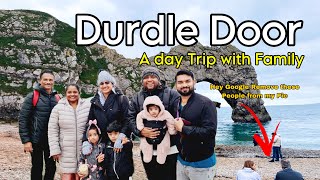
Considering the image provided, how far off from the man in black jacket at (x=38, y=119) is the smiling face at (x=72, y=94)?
75cm

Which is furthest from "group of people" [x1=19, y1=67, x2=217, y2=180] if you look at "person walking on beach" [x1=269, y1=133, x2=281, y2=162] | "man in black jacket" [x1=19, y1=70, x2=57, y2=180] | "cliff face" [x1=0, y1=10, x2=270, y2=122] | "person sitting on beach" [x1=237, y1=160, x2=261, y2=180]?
"cliff face" [x1=0, y1=10, x2=270, y2=122]

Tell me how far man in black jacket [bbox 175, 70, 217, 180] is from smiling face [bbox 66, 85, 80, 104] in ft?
8.19

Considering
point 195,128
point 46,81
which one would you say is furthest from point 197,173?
point 46,81

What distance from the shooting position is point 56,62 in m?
77.0

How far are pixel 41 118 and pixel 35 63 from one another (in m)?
72.0

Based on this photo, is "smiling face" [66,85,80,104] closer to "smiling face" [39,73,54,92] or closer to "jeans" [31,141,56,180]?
"smiling face" [39,73,54,92]

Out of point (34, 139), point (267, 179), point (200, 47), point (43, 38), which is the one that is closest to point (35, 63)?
point (43, 38)

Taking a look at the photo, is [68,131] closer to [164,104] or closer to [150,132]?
[150,132]

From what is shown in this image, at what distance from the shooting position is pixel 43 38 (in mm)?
83062

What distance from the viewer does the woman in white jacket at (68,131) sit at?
6617 mm

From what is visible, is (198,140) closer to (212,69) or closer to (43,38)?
(43,38)

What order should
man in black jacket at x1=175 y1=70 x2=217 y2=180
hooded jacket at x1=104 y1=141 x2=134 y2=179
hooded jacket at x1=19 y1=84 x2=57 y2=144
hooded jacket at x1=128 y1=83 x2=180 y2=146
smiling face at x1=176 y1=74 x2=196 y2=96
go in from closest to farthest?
1. man in black jacket at x1=175 y1=70 x2=217 y2=180
2. smiling face at x1=176 y1=74 x2=196 y2=96
3. hooded jacket at x1=128 y1=83 x2=180 y2=146
4. hooded jacket at x1=104 y1=141 x2=134 y2=179
5. hooded jacket at x1=19 y1=84 x2=57 y2=144

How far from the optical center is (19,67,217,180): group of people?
5.14 meters

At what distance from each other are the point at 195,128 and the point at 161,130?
862 mm
